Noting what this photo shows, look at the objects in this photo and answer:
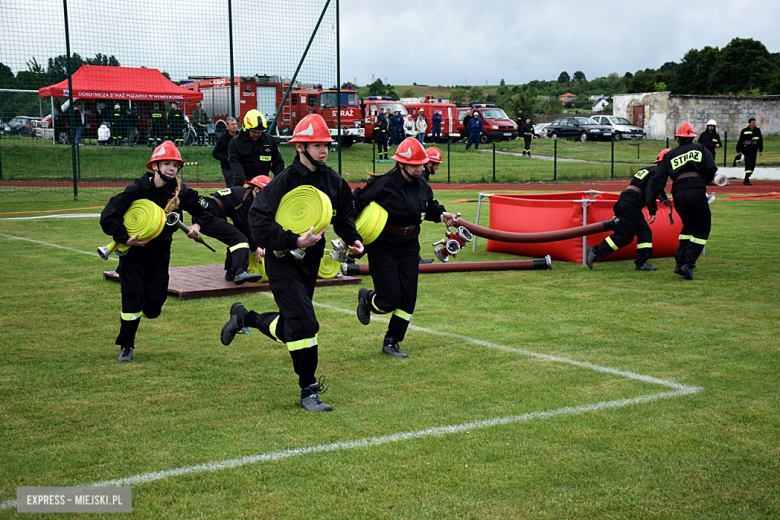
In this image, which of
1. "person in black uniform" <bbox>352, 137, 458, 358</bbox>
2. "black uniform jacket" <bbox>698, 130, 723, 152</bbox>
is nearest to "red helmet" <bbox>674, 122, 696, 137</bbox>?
"person in black uniform" <bbox>352, 137, 458, 358</bbox>

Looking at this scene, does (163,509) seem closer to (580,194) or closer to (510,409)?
(510,409)

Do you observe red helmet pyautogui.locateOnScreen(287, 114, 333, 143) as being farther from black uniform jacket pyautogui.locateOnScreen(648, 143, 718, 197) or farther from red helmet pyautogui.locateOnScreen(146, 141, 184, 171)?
black uniform jacket pyautogui.locateOnScreen(648, 143, 718, 197)

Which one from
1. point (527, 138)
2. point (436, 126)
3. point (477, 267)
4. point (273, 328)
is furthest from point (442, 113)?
point (273, 328)

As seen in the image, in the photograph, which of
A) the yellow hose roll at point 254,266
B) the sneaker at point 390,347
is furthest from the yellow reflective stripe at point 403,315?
the yellow hose roll at point 254,266

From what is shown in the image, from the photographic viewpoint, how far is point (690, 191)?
10359 millimetres

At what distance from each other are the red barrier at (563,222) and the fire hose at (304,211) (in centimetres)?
736

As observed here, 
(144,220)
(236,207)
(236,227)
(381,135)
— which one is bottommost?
(236,227)

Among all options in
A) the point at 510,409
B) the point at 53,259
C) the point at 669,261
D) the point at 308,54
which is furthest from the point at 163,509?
the point at 308,54

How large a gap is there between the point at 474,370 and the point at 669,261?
7139 millimetres

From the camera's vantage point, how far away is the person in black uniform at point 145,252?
645cm

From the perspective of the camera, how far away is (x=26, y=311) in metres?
8.22

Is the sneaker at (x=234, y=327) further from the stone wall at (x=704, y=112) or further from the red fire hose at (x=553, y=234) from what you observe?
the stone wall at (x=704, y=112)

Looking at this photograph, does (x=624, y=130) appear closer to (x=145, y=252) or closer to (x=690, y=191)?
(x=690, y=191)

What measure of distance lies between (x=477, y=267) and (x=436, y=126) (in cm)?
2802
